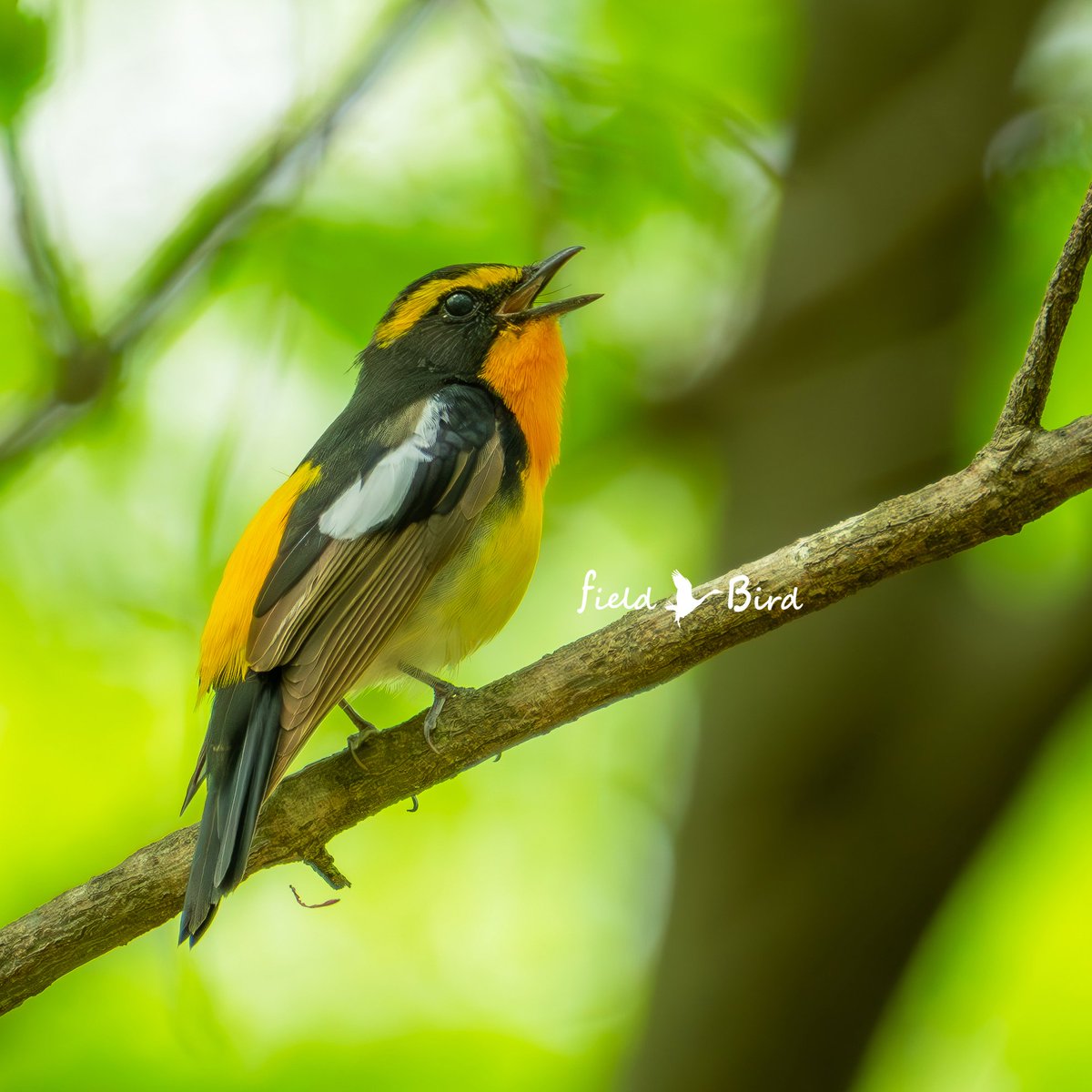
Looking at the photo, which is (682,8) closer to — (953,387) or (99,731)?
(953,387)

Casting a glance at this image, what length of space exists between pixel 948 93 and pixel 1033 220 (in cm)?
78

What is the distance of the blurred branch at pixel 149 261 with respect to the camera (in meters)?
4.28

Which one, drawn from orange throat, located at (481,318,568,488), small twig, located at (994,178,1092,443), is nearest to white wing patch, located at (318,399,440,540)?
orange throat, located at (481,318,568,488)

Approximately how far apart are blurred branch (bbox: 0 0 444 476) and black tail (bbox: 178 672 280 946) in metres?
1.19

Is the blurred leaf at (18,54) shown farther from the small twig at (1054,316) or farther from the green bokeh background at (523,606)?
the small twig at (1054,316)

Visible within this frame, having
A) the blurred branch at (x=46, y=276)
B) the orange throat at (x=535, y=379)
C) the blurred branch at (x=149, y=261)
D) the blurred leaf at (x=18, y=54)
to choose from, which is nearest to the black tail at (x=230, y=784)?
the blurred branch at (x=149, y=261)

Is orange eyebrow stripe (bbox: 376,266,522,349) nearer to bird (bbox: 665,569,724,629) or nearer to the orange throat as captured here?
the orange throat

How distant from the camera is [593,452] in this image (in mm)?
6328

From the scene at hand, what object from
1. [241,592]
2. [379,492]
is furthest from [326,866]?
[379,492]

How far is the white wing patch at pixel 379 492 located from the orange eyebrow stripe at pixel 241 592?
19cm

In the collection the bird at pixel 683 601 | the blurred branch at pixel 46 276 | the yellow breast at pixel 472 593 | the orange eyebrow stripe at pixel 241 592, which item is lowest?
the bird at pixel 683 601

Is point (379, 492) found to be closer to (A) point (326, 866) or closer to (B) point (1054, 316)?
(A) point (326, 866)

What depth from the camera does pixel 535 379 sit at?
4.74 metres

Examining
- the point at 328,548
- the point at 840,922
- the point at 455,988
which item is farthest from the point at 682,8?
the point at 455,988
